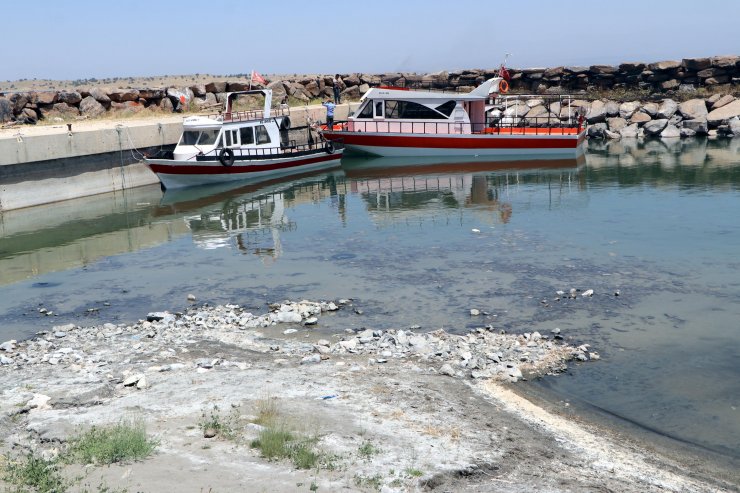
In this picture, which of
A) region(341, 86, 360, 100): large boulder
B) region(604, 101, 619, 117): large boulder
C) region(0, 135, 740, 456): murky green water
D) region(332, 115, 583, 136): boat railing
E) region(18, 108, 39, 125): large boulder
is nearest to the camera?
region(0, 135, 740, 456): murky green water

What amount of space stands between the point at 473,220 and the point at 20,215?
47.0ft

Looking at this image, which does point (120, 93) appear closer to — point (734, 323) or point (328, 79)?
point (328, 79)

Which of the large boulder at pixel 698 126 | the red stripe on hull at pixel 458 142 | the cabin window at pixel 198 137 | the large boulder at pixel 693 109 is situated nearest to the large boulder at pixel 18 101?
the cabin window at pixel 198 137

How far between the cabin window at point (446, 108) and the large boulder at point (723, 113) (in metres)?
15.4

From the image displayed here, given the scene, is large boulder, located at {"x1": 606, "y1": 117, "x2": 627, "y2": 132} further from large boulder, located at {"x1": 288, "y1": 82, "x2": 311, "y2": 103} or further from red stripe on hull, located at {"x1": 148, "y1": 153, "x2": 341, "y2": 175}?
red stripe on hull, located at {"x1": 148, "y1": 153, "x2": 341, "y2": 175}

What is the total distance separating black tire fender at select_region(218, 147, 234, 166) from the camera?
2900 cm

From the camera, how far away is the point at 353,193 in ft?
94.0

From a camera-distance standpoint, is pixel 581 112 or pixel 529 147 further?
pixel 581 112

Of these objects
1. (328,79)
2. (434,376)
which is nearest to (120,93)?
(328,79)

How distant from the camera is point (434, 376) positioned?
431 inches

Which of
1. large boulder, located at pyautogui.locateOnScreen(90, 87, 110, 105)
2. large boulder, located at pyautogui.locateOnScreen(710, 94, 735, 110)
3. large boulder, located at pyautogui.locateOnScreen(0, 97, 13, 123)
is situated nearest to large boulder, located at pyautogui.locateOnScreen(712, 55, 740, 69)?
large boulder, located at pyautogui.locateOnScreen(710, 94, 735, 110)

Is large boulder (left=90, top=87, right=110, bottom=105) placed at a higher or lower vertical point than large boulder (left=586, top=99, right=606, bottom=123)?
higher

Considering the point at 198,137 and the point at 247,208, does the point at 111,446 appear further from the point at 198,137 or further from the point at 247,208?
the point at 198,137

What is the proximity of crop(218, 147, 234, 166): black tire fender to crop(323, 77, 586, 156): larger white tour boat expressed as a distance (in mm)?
7918
